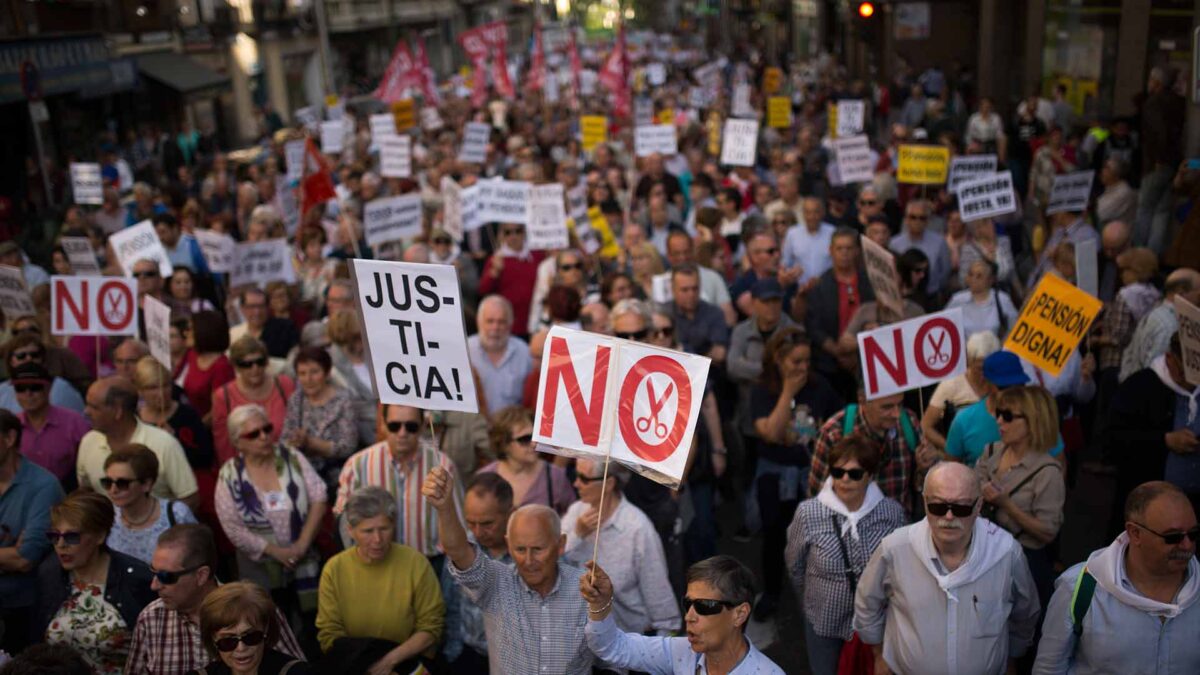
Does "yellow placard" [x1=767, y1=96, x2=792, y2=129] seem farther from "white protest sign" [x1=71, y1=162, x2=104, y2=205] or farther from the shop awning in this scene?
the shop awning

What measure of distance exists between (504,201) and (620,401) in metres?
7.16

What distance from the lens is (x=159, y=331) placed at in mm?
6883

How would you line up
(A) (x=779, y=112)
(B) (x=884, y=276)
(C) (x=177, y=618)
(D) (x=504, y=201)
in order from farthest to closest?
(A) (x=779, y=112) → (D) (x=504, y=201) → (B) (x=884, y=276) → (C) (x=177, y=618)

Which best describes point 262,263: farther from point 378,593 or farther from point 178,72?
point 178,72

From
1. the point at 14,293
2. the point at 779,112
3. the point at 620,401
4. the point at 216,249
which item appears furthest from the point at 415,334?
the point at 779,112

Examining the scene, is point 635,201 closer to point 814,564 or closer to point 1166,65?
point 1166,65

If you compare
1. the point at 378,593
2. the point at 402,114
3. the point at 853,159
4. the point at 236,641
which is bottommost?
the point at 378,593

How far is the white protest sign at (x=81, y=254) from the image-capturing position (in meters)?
9.95

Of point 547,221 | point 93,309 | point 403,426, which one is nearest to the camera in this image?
point 403,426

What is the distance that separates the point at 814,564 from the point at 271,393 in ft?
11.5

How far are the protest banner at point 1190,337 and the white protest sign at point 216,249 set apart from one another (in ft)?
27.7

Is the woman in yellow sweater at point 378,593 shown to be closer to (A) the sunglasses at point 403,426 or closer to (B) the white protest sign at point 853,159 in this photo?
(A) the sunglasses at point 403,426

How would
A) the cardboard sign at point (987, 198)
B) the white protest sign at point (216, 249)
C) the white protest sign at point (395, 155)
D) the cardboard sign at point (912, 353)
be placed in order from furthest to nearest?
1. the white protest sign at point (395, 155)
2. the white protest sign at point (216, 249)
3. the cardboard sign at point (987, 198)
4. the cardboard sign at point (912, 353)

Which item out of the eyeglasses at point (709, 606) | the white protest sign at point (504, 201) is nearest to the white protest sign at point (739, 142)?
the white protest sign at point (504, 201)
